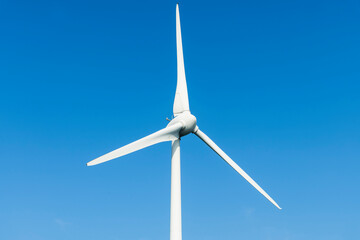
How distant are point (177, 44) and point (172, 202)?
12.4 metres

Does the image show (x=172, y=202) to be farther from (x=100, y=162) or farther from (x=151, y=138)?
(x=100, y=162)

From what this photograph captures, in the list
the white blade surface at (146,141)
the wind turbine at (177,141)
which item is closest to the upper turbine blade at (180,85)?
the wind turbine at (177,141)

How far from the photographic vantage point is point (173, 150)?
32.6 metres

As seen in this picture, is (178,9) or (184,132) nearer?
(184,132)

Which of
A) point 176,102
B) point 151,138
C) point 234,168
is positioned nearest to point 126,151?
point 151,138

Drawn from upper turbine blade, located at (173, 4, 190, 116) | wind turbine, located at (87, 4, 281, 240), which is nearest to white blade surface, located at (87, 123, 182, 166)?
wind turbine, located at (87, 4, 281, 240)

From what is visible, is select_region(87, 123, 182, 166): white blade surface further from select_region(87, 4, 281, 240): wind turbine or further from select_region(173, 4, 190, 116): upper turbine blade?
select_region(173, 4, 190, 116): upper turbine blade

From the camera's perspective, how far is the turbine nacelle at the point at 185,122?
3250cm

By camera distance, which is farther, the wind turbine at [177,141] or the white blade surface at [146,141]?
the wind turbine at [177,141]

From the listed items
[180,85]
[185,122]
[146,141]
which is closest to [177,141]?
[185,122]

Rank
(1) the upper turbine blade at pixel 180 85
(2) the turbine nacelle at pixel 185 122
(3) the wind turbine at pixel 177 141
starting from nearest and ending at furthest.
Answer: (3) the wind turbine at pixel 177 141 < (2) the turbine nacelle at pixel 185 122 < (1) the upper turbine blade at pixel 180 85

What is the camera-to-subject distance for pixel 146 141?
30.4 meters

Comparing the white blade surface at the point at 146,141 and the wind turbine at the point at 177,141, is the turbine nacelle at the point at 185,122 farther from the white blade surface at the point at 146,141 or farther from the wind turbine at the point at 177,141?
the white blade surface at the point at 146,141

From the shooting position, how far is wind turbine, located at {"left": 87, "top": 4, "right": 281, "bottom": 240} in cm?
2994
